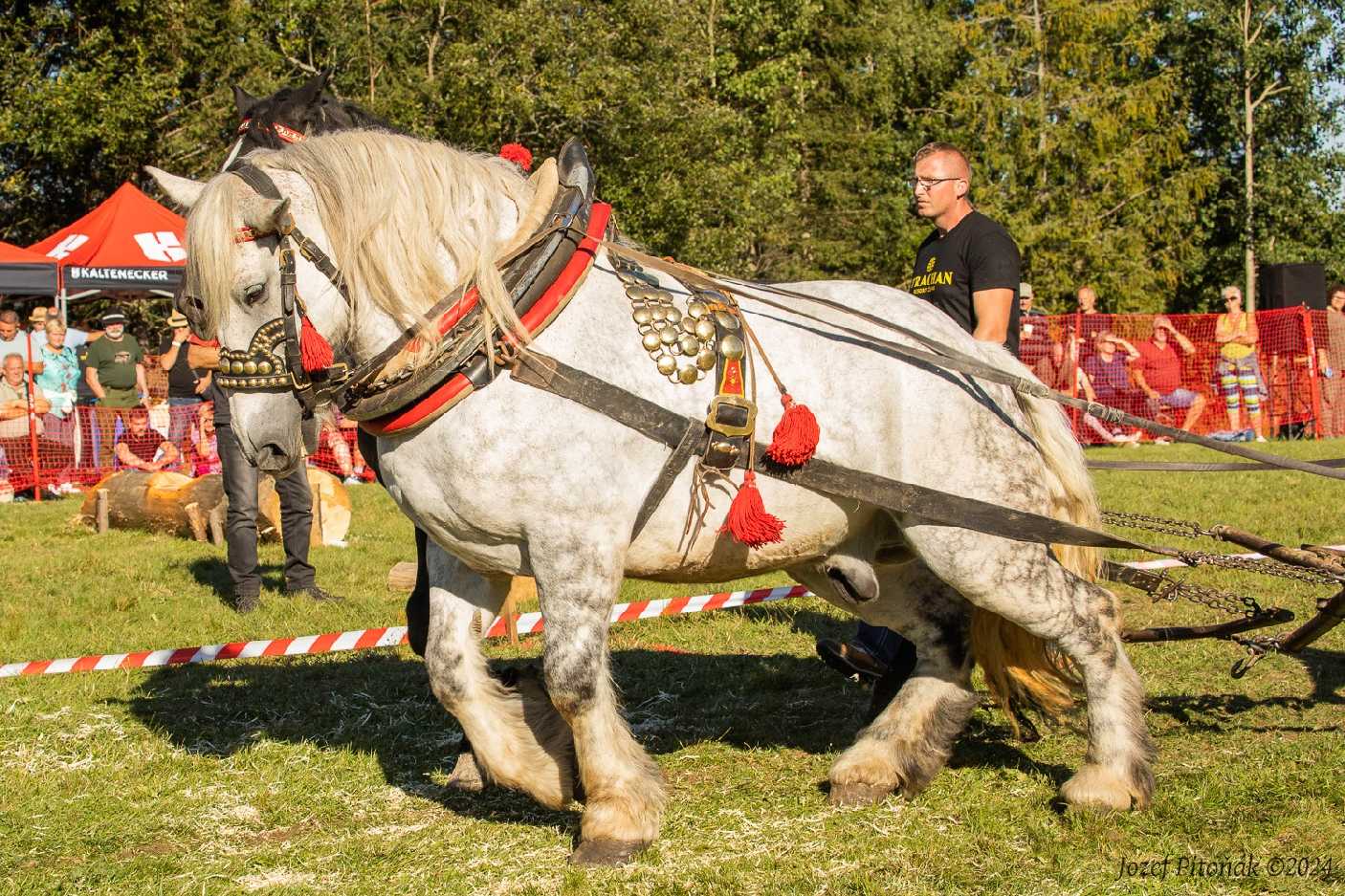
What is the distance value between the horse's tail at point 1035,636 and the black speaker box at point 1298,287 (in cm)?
1804

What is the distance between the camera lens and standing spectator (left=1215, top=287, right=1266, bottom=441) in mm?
17594

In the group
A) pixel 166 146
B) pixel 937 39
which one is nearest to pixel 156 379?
pixel 166 146

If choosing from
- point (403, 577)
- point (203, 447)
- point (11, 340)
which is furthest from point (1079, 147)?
point (403, 577)

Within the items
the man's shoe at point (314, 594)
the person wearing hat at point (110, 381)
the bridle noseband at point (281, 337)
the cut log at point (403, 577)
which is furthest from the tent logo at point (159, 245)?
the bridle noseband at point (281, 337)

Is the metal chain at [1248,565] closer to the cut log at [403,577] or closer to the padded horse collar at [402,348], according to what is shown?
the padded horse collar at [402,348]

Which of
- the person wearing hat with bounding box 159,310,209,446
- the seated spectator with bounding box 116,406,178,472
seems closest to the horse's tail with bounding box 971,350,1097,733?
the person wearing hat with bounding box 159,310,209,446

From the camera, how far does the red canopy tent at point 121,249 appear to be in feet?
53.8

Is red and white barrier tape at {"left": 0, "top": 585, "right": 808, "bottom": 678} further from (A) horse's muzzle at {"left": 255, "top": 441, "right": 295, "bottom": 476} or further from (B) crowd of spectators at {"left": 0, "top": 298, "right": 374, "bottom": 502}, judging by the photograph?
(B) crowd of spectators at {"left": 0, "top": 298, "right": 374, "bottom": 502}

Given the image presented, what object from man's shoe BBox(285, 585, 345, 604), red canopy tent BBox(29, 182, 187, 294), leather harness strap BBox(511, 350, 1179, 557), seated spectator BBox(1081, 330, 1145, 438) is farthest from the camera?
seated spectator BBox(1081, 330, 1145, 438)

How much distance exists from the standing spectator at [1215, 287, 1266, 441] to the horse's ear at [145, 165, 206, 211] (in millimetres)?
16307

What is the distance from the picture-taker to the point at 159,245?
56.2 feet

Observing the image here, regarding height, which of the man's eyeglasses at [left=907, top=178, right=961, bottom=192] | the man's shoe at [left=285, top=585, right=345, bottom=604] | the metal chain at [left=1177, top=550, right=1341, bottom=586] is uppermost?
the man's eyeglasses at [left=907, top=178, right=961, bottom=192]

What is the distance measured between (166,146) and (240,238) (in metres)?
23.6

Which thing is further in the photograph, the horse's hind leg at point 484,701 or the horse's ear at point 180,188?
the horse's hind leg at point 484,701
